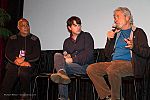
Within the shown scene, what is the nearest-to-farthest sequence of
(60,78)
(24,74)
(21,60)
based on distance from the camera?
(60,78) < (24,74) < (21,60)

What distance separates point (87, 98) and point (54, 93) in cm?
56

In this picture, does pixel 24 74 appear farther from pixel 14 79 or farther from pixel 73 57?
pixel 73 57

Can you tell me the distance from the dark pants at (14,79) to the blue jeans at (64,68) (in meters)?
0.54

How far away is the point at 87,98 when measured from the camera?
3.78 m

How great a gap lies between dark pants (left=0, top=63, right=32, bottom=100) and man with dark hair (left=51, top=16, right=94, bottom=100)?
55 cm

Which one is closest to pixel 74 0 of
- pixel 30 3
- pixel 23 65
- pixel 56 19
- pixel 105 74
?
pixel 56 19

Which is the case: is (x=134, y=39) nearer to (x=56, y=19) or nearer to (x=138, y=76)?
(x=138, y=76)

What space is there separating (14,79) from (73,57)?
0.83m

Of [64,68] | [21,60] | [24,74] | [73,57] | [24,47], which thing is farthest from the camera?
[24,47]

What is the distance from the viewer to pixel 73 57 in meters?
3.25

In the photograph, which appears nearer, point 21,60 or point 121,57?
point 121,57

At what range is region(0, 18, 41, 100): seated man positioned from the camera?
345 cm

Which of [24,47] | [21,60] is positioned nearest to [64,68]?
[21,60]

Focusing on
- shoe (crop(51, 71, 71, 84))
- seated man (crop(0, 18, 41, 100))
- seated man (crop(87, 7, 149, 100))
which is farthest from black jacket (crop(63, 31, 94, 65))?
seated man (crop(0, 18, 41, 100))
